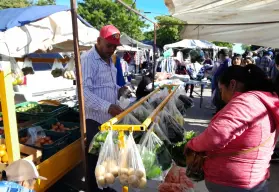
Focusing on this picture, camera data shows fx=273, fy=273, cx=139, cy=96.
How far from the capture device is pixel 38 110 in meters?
4.70

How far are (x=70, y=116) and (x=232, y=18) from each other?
9.88 feet

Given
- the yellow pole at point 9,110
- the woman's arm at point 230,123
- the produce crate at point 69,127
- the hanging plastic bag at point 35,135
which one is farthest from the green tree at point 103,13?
the woman's arm at point 230,123

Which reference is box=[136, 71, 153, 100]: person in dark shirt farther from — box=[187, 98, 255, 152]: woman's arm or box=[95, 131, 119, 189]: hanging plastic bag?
box=[187, 98, 255, 152]: woman's arm

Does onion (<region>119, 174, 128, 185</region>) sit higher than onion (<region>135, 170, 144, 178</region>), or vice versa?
onion (<region>135, 170, 144, 178</region>)

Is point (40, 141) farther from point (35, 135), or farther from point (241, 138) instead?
point (241, 138)

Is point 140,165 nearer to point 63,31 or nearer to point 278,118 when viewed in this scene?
point 278,118

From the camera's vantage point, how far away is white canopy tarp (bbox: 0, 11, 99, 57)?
3953mm

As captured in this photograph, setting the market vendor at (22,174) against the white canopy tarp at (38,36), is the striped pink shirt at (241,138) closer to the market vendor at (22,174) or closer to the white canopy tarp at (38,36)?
the market vendor at (22,174)

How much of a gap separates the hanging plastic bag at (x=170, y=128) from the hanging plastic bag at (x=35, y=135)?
4.87 feet

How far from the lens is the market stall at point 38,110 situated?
2.23 metres

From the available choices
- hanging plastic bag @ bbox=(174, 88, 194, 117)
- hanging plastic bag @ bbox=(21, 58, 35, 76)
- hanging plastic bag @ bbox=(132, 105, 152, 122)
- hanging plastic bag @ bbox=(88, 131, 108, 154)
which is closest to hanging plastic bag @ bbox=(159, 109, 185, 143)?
hanging plastic bag @ bbox=(132, 105, 152, 122)

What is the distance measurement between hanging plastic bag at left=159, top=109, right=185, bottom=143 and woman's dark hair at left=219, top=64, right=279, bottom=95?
935 millimetres

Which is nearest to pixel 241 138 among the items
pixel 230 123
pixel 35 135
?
pixel 230 123

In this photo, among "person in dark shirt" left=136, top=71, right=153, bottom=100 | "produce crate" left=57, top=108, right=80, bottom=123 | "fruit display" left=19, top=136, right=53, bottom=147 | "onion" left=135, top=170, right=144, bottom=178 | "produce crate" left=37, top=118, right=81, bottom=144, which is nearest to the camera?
"onion" left=135, top=170, right=144, bottom=178
